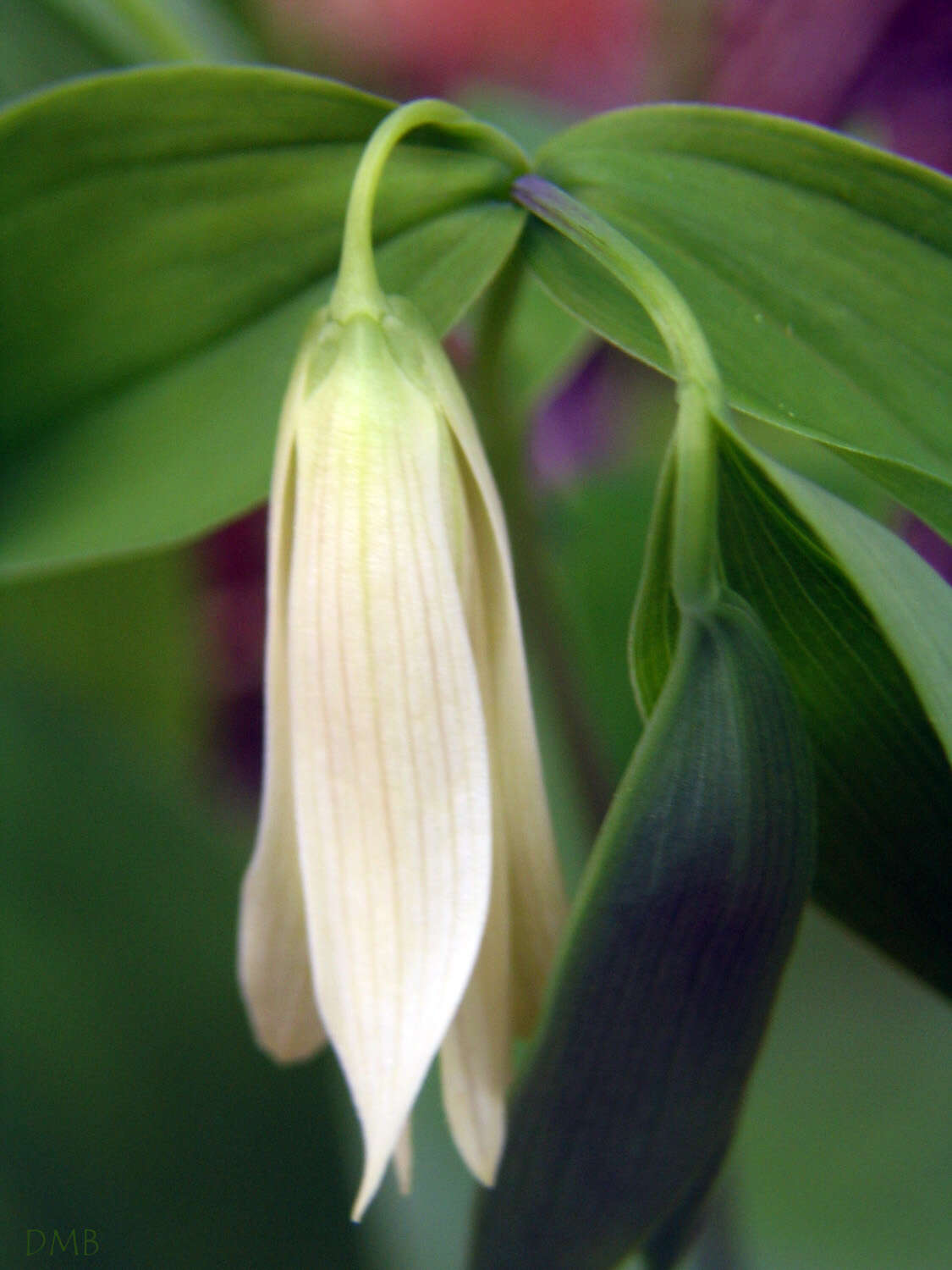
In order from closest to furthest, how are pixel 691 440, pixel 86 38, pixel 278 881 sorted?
pixel 691 440, pixel 278 881, pixel 86 38

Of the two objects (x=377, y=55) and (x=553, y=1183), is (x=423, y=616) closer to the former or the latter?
(x=553, y=1183)

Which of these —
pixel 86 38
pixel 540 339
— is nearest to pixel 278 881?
pixel 540 339

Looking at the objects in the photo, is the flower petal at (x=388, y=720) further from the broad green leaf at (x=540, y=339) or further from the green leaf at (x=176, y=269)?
the broad green leaf at (x=540, y=339)

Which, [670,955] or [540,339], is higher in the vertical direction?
[540,339]

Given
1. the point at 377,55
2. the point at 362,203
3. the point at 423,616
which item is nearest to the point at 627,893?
the point at 423,616

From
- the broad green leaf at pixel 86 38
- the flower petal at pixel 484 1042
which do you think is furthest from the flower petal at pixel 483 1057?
the broad green leaf at pixel 86 38

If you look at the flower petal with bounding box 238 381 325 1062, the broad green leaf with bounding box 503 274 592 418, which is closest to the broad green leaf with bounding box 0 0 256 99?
the broad green leaf with bounding box 503 274 592 418

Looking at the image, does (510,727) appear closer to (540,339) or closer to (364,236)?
(364,236)

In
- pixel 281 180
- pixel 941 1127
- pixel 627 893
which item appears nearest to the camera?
pixel 627 893
